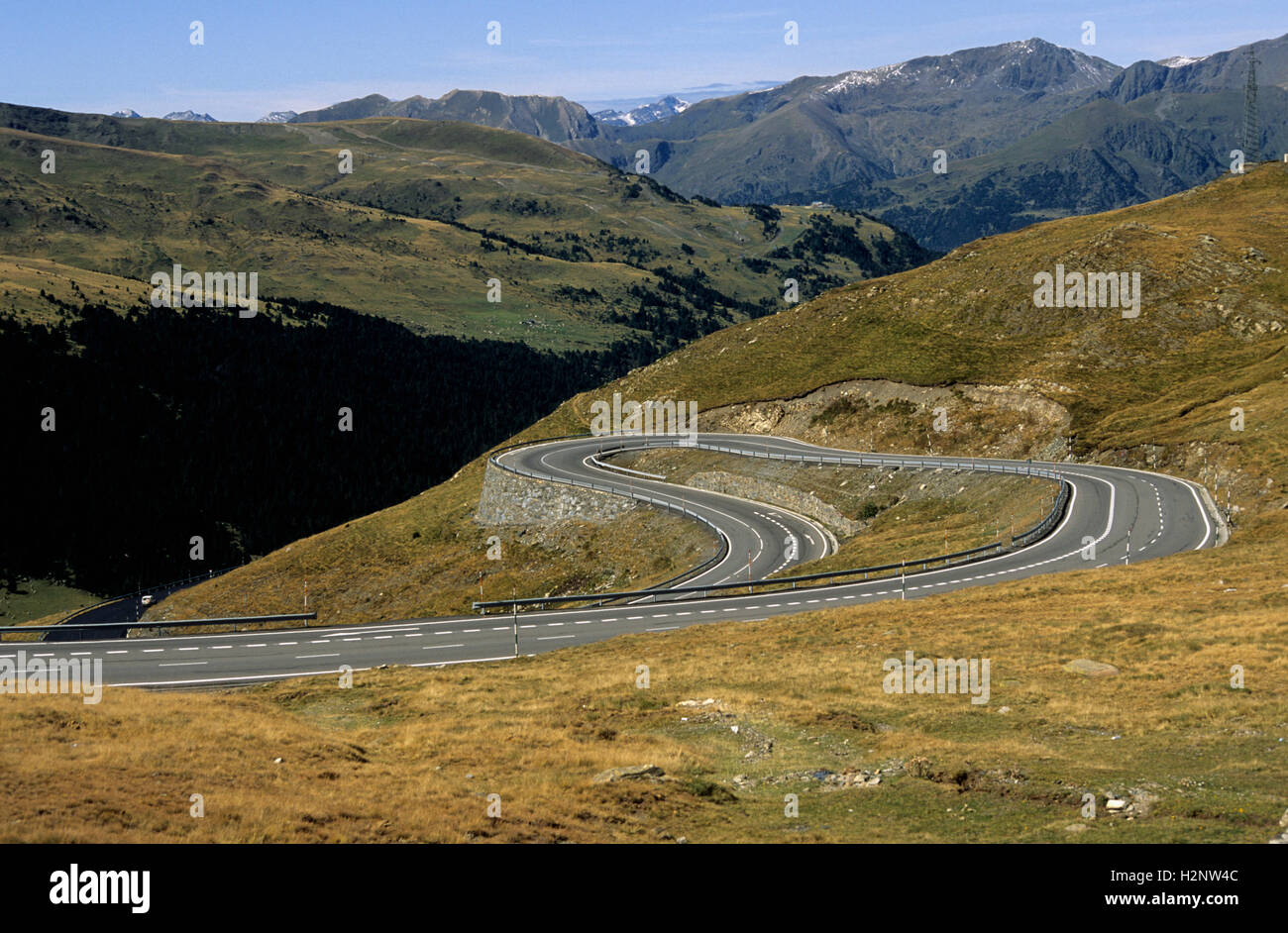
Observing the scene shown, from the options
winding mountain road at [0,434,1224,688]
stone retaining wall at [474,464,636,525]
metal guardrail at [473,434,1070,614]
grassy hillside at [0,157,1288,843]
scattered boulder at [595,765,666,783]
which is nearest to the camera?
grassy hillside at [0,157,1288,843]

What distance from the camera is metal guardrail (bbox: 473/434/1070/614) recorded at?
54.0 meters

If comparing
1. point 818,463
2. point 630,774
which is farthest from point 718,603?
point 818,463

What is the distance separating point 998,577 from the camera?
163ft

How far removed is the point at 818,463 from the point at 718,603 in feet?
117

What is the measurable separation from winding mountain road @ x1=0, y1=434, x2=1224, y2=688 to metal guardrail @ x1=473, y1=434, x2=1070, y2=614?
0.58 metres

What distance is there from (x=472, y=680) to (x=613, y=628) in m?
12.0

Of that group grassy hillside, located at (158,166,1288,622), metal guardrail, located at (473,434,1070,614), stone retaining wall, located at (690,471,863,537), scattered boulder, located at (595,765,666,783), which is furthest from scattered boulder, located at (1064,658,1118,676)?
stone retaining wall, located at (690,471,863,537)

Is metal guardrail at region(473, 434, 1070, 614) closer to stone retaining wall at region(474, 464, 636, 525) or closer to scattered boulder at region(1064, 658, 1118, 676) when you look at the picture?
stone retaining wall at region(474, 464, 636, 525)

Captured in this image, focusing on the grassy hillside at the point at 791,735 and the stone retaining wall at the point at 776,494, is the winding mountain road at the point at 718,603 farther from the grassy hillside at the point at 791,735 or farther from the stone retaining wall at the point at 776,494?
the grassy hillside at the point at 791,735

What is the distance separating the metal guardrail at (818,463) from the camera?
54.0 meters

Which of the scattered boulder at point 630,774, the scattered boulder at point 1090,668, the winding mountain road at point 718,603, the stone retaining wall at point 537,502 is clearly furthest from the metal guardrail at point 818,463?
the scattered boulder at point 630,774

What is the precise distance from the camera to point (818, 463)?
278 ft
